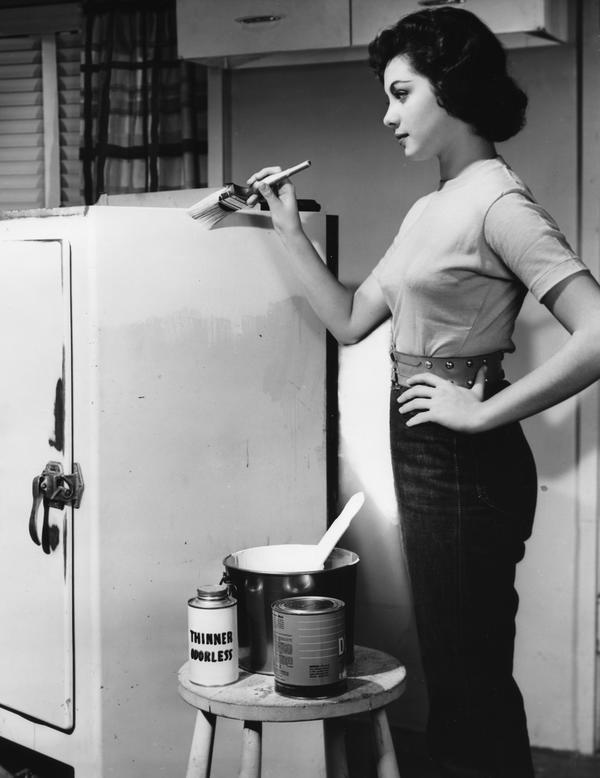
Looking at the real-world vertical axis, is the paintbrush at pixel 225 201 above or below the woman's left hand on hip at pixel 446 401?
above

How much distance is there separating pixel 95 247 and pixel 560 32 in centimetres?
121

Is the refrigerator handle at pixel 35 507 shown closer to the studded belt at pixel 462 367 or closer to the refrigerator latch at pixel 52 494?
the refrigerator latch at pixel 52 494

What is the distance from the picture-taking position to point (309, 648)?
1.59 meters

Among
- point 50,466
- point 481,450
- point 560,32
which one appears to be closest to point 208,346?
point 50,466

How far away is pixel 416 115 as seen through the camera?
1679mm

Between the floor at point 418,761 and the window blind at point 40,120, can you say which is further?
the window blind at point 40,120

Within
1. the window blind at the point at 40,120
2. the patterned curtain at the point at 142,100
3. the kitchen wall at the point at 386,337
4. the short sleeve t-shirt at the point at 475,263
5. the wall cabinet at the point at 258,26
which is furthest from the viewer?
the window blind at the point at 40,120

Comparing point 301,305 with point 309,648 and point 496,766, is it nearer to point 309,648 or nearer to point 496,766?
point 309,648

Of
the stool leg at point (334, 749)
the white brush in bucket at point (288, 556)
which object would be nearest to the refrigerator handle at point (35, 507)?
the white brush in bucket at point (288, 556)

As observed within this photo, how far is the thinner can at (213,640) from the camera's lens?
65.6 inches

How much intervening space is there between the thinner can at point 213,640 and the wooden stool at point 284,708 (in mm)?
20

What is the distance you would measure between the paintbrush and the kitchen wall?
32.2 inches

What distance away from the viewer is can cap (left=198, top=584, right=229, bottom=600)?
1.68 m

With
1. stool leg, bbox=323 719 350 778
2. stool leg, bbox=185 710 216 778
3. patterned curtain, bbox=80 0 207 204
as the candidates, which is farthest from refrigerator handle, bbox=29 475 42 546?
patterned curtain, bbox=80 0 207 204
